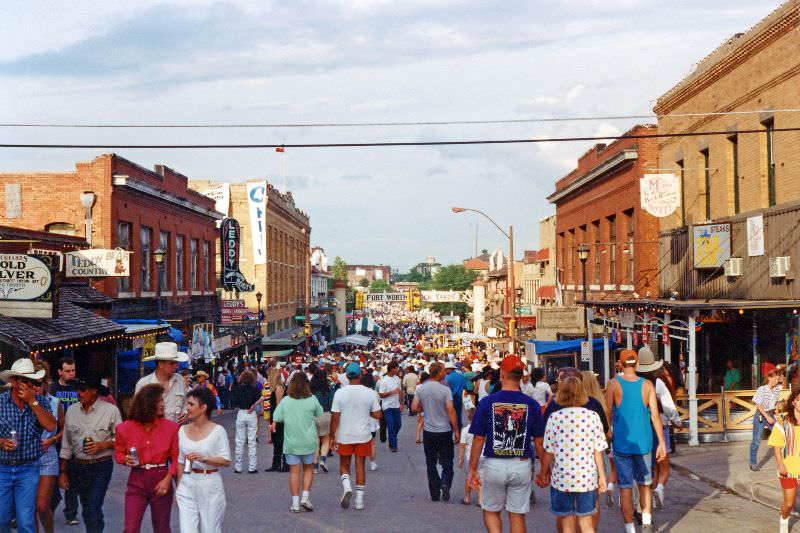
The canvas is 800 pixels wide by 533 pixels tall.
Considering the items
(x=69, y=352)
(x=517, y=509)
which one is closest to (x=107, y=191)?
(x=69, y=352)

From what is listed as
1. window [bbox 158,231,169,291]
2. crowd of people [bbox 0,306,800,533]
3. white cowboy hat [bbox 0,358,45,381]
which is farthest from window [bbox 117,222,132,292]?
white cowboy hat [bbox 0,358,45,381]

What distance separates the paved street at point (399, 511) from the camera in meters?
10.4

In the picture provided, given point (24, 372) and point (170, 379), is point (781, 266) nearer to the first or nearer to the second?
point (170, 379)

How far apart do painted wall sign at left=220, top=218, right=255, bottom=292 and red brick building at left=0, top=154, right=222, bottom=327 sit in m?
3.34

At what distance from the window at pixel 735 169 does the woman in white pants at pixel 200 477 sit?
61.7ft

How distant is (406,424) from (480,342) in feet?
94.7

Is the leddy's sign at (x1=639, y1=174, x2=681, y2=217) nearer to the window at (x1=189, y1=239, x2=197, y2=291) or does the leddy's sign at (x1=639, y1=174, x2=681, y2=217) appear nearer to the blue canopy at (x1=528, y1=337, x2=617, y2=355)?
the blue canopy at (x1=528, y1=337, x2=617, y2=355)

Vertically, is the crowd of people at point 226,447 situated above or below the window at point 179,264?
below

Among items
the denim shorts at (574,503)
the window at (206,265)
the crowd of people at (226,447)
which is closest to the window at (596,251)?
the window at (206,265)

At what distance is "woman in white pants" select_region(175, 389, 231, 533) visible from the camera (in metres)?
7.62

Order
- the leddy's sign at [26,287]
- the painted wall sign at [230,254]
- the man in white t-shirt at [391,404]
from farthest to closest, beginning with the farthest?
1. the painted wall sign at [230,254]
2. the man in white t-shirt at [391,404]
3. the leddy's sign at [26,287]

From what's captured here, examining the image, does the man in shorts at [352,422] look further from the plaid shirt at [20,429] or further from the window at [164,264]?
the window at [164,264]

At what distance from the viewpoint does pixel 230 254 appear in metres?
45.0

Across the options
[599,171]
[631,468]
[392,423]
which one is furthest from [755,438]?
[599,171]
